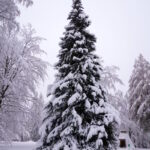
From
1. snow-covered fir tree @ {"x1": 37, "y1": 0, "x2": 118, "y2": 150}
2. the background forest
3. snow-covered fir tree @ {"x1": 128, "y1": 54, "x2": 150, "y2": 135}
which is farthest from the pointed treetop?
snow-covered fir tree @ {"x1": 128, "y1": 54, "x2": 150, "y2": 135}

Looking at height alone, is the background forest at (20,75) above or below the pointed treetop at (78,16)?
below

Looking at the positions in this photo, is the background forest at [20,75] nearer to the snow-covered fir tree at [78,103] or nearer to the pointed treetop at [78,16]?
the snow-covered fir tree at [78,103]

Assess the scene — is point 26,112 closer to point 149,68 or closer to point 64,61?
point 64,61

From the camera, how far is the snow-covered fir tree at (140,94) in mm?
22094

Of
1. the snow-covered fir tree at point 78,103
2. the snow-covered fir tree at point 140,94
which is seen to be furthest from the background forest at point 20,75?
the snow-covered fir tree at point 140,94

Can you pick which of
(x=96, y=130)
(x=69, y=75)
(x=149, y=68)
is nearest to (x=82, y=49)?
(x=69, y=75)

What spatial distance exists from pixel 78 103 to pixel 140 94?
16.5m

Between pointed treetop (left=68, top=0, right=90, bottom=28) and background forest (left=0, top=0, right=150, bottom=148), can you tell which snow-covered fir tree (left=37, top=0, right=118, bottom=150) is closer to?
pointed treetop (left=68, top=0, right=90, bottom=28)

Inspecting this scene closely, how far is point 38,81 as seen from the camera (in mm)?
15672

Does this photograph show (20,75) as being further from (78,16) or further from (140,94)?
(140,94)

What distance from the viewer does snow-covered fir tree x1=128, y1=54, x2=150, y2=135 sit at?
870 inches

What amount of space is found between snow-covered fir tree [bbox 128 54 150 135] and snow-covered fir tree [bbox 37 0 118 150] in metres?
13.9

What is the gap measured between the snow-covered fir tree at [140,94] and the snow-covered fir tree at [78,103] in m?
13.9

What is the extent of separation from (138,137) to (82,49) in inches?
735
